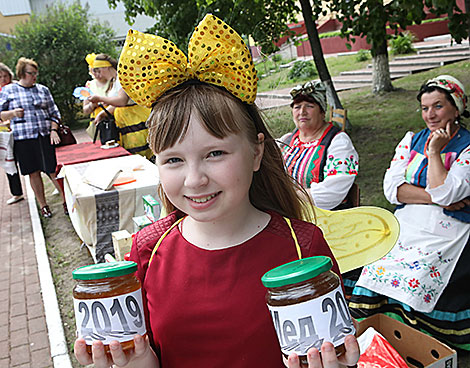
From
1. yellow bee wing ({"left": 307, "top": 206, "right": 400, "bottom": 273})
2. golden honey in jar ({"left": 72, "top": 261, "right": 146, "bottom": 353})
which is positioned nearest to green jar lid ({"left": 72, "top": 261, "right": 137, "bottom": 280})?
golden honey in jar ({"left": 72, "top": 261, "right": 146, "bottom": 353})

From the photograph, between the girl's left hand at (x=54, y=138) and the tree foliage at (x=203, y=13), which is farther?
the girl's left hand at (x=54, y=138)

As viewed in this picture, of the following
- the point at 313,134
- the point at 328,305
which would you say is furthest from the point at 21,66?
the point at 328,305

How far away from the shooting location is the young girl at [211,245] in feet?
4.36

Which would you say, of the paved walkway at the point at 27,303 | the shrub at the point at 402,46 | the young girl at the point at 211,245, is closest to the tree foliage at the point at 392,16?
the young girl at the point at 211,245

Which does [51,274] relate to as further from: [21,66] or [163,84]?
[163,84]

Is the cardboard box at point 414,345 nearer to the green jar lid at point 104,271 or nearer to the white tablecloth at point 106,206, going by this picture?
the green jar lid at point 104,271

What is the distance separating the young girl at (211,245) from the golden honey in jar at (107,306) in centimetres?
6

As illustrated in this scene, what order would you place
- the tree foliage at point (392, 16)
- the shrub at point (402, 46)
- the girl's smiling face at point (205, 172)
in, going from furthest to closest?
the shrub at point (402, 46) → the tree foliage at point (392, 16) → the girl's smiling face at point (205, 172)

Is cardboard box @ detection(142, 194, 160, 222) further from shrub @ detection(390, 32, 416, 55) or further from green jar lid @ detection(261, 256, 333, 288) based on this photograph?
shrub @ detection(390, 32, 416, 55)

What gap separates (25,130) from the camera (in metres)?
6.53

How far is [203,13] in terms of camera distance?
6.59m

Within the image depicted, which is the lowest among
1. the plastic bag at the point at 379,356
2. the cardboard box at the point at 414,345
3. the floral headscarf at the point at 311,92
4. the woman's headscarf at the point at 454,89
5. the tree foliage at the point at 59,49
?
the cardboard box at the point at 414,345

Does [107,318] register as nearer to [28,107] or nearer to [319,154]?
[319,154]

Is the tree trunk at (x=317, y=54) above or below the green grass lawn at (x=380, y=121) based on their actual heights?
above
